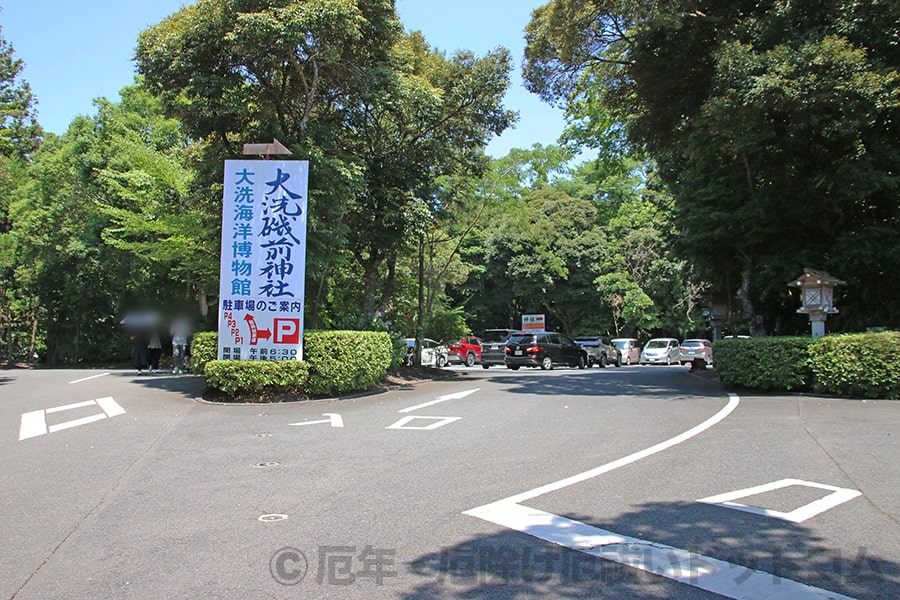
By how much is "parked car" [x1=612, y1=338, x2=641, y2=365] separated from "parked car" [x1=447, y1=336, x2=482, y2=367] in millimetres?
8164

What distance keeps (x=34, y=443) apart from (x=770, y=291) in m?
16.6

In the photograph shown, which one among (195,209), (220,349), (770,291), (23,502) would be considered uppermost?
(195,209)

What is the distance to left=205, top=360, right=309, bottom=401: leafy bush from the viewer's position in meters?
12.8

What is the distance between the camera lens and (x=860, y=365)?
516 inches

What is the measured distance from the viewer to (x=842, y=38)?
516 inches

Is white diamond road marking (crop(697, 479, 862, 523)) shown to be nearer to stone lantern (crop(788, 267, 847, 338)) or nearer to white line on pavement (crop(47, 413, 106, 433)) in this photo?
white line on pavement (crop(47, 413, 106, 433))

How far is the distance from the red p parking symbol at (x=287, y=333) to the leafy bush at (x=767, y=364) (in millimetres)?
9903

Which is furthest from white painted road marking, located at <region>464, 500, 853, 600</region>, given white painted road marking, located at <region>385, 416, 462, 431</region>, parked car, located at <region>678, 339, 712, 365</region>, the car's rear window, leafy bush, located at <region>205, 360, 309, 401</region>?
parked car, located at <region>678, 339, 712, 365</region>

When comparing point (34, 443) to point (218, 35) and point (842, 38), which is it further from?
point (842, 38)

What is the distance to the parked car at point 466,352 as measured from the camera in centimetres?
3444

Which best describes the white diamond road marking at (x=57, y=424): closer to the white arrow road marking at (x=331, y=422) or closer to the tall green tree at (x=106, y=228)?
the white arrow road marking at (x=331, y=422)

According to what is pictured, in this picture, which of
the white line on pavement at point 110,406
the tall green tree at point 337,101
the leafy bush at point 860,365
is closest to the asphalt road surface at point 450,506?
the white line on pavement at point 110,406

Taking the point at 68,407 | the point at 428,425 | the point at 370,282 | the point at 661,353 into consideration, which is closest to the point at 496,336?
the point at 661,353

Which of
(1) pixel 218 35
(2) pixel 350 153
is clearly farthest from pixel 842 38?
(1) pixel 218 35
